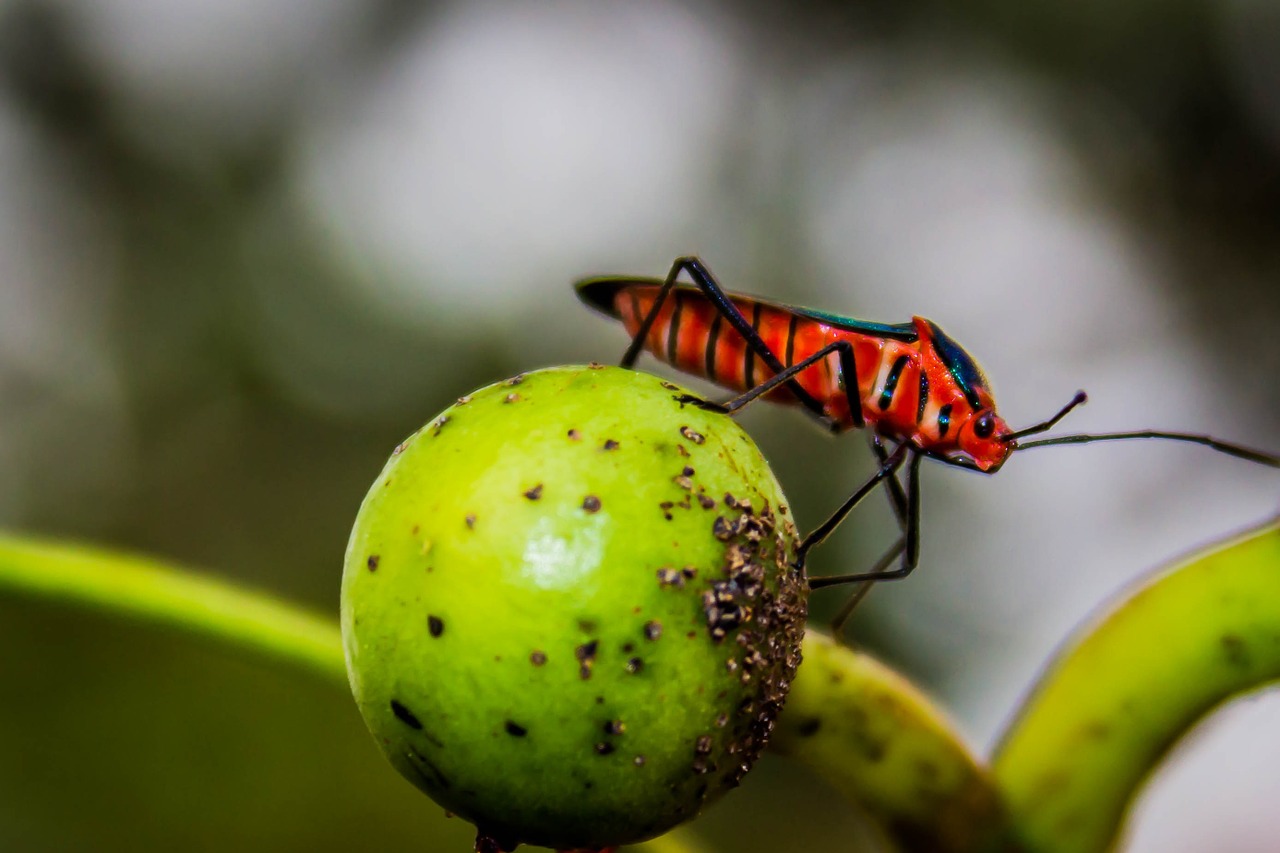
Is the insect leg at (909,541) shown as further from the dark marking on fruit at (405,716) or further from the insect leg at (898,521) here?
the dark marking on fruit at (405,716)

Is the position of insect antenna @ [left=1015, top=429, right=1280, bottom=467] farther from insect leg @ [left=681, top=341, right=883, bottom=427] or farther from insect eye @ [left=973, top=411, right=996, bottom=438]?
insect leg @ [left=681, top=341, right=883, bottom=427]

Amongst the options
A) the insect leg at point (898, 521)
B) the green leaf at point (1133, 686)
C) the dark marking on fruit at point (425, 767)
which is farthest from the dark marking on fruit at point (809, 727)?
the insect leg at point (898, 521)

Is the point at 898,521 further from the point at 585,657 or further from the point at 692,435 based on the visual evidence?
the point at 585,657

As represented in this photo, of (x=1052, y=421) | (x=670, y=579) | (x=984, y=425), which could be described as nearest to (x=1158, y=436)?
(x=1052, y=421)

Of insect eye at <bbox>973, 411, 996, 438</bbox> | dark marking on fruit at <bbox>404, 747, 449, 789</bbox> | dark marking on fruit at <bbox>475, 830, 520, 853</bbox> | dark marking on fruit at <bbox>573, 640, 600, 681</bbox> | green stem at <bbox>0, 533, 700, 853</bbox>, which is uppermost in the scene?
insect eye at <bbox>973, 411, 996, 438</bbox>

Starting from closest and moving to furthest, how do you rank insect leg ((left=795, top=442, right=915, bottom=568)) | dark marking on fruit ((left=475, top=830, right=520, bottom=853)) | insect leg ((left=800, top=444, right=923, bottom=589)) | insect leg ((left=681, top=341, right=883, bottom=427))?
dark marking on fruit ((left=475, top=830, right=520, bottom=853))
insect leg ((left=795, top=442, right=915, bottom=568))
insect leg ((left=681, top=341, right=883, bottom=427))
insect leg ((left=800, top=444, right=923, bottom=589))

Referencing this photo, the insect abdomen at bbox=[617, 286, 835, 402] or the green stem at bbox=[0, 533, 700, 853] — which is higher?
the insect abdomen at bbox=[617, 286, 835, 402]

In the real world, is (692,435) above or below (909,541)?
above

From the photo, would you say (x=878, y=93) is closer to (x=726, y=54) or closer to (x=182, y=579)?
(x=726, y=54)

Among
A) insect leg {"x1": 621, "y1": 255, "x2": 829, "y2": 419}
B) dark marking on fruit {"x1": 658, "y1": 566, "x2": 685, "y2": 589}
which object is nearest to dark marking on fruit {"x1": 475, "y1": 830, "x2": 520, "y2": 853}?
dark marking on fruit {"x1": 658, "y1": 566, "x2": 685, "y2": 589}
